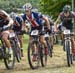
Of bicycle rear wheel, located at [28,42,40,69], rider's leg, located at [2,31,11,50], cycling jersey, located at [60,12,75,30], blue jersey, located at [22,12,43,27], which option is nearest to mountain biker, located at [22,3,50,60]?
blue jersey, located at [22,12,43,27]

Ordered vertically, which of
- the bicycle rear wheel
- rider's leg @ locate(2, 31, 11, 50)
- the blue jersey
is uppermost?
the blue jersey

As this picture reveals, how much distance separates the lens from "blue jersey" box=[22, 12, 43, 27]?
1207cm

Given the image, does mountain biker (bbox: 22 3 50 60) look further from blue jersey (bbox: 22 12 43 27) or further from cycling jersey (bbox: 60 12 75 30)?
cycling jersey (bbox: 60 12 75 30)

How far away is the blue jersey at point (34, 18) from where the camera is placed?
475 inches

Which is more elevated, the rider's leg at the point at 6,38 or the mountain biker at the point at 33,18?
the mountain biker at the point at 33,18

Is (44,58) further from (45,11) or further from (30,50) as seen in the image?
(45,11)

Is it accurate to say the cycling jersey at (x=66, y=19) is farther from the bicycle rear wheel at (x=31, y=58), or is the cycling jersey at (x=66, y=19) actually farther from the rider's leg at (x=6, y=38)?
the rider's leg at (x=6, y=38)

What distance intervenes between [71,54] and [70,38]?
52 centimetres

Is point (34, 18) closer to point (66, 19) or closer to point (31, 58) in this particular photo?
point (31, 58)

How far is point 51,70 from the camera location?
11.7 m

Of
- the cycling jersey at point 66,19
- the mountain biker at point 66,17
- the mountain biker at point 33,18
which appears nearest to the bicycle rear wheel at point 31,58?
the mountain biker at point 33,18

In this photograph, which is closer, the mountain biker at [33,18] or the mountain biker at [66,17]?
the mountain biker at [33,18]

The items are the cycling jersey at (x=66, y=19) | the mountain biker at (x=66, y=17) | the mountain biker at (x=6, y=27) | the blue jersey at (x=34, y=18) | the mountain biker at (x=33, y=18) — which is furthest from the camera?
the cycling jersey at (x=66, y=19)

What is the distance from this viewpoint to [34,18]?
12180 mm
